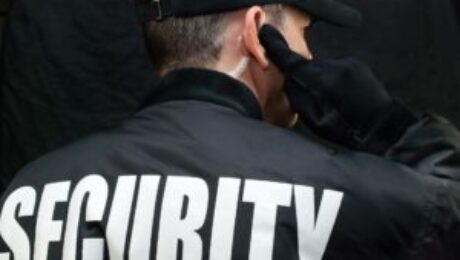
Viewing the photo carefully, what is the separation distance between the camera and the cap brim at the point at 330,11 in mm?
885

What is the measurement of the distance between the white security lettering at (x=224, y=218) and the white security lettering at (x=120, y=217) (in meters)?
0.08

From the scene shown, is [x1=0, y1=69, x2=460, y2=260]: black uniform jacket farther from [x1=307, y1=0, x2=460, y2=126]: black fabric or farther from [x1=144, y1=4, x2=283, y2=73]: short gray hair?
[x1=307, y1=0, x2=460, y2=126]: black fabric

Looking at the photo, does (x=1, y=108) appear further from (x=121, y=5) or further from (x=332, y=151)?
(x=332, y=151)

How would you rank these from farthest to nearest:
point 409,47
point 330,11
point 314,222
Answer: point 409,47, point 330,11, point 314,222

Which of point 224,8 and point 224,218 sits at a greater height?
point 224,8

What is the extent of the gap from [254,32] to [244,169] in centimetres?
14

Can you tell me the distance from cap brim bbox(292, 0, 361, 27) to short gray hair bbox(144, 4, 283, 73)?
0.03 meters

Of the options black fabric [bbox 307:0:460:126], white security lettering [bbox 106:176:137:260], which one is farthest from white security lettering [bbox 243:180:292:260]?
black fabric [bbox 307:0:460:126]

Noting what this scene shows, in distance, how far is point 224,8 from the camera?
85cm

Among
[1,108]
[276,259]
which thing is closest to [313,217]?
[276,259]

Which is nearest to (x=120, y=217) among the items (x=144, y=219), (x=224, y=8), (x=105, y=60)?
(x=144, y=219)

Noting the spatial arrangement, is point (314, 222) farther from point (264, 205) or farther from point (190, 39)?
point (190, 39)

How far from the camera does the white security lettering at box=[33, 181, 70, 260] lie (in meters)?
0.84

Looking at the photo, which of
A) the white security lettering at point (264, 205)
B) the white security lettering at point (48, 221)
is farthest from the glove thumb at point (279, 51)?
the white security lettering at point (48, 221)
